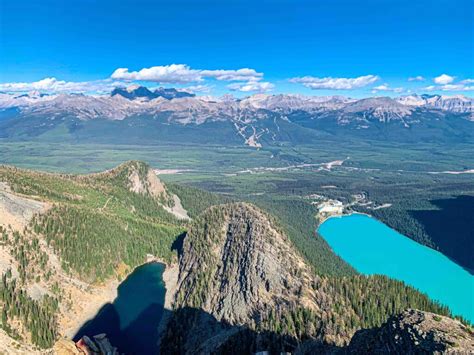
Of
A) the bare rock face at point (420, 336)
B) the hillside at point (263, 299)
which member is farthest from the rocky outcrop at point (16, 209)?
the bare rock face at point (420, 336)

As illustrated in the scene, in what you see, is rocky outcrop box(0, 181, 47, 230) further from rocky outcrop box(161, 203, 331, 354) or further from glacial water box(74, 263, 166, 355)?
rocky outcrop box(161, 203, 331, 354)

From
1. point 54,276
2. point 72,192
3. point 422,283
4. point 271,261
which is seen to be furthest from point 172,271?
point 422,283

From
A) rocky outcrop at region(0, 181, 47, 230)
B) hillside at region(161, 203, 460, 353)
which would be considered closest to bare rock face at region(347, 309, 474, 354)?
hillside at region(161, 203, 460, 353)

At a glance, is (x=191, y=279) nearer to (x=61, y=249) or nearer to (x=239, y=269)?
(x=239, y=269)

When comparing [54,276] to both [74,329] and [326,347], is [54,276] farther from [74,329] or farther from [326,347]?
[326,347]

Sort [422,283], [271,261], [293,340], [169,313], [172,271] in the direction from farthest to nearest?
[422,283] < [172,271] < [169,313] < [271,261] < [293,340]

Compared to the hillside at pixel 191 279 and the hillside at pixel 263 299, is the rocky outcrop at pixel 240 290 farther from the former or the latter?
the hillside at pixel 191 279
